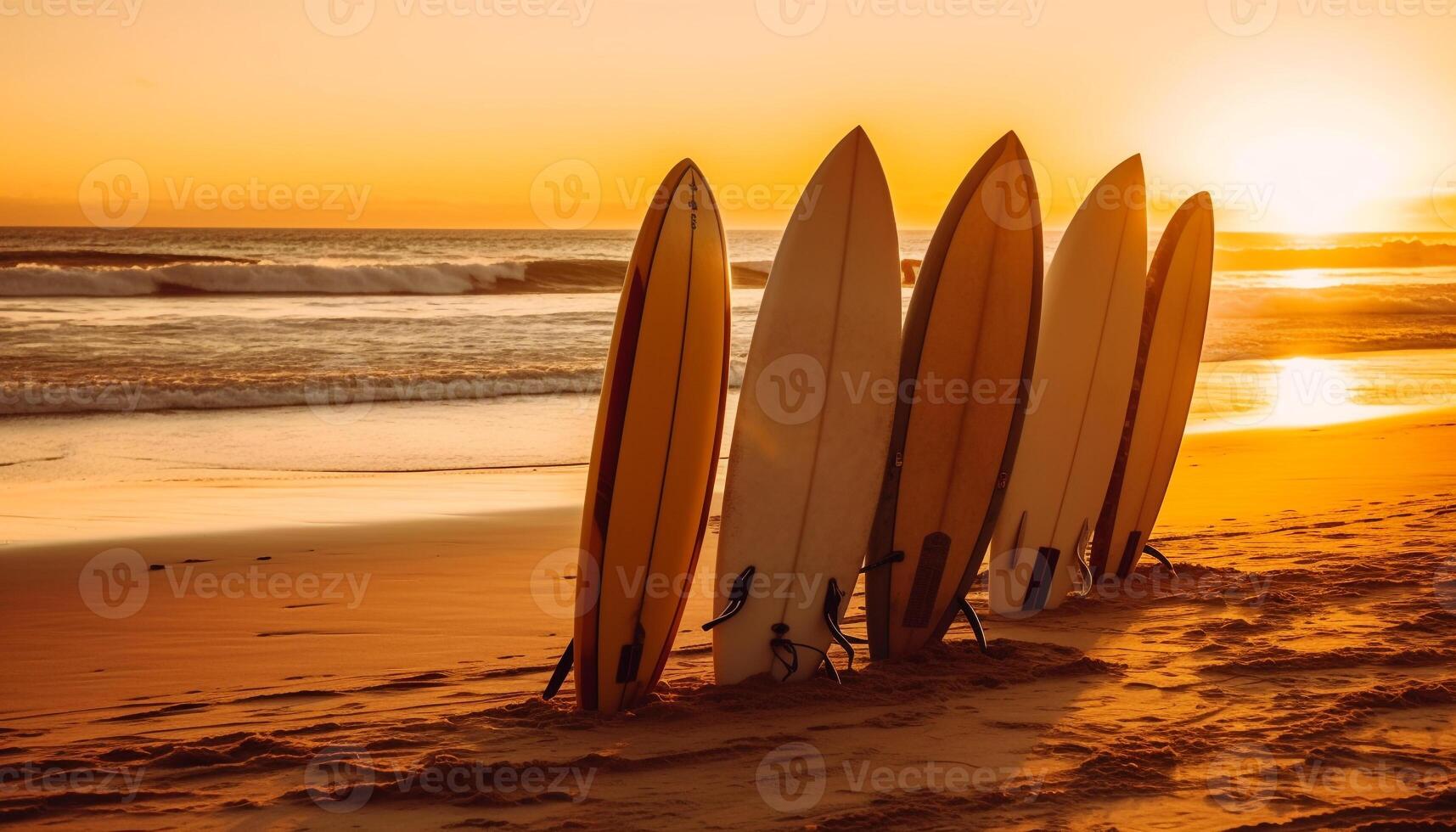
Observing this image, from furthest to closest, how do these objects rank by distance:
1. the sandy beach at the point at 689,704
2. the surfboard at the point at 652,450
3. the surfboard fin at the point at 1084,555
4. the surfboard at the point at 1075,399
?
1. the surfboard fin at the point at 1084,555
2. the surfboard at the point at 1075,399
3. the surfboard at the point at 652,450
4. the sandy beach at the point at 689,704

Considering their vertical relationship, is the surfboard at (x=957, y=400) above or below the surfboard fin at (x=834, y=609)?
above

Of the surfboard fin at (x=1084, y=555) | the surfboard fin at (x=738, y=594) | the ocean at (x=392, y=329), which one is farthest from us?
the ocean at (x=392, y=329)

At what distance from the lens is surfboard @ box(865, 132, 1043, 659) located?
4.03 metres

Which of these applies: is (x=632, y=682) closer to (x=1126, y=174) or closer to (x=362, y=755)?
(x=362, y=755)

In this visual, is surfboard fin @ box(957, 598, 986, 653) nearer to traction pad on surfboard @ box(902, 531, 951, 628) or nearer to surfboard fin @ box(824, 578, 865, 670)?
traction pad on surfboard @ box(902, 531, 951, 628)

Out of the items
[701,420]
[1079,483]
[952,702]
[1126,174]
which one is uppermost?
[1126,174]

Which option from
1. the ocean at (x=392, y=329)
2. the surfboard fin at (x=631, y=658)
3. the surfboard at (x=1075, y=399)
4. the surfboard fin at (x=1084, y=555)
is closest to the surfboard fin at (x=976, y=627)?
the surfboard at (x=1075, y=399)

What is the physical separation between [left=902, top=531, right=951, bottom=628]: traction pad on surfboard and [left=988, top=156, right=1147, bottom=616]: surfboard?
0.63 m

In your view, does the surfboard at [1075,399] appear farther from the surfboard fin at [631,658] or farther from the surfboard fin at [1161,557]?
the surfboard fin at [631,658]

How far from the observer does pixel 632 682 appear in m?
3.52

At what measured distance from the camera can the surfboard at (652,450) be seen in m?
3.47

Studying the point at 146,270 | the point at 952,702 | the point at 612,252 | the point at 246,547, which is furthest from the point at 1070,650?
the point at 612,252

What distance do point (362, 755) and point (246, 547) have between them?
9.73ft

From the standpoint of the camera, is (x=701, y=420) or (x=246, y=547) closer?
(x=701, y=420)
